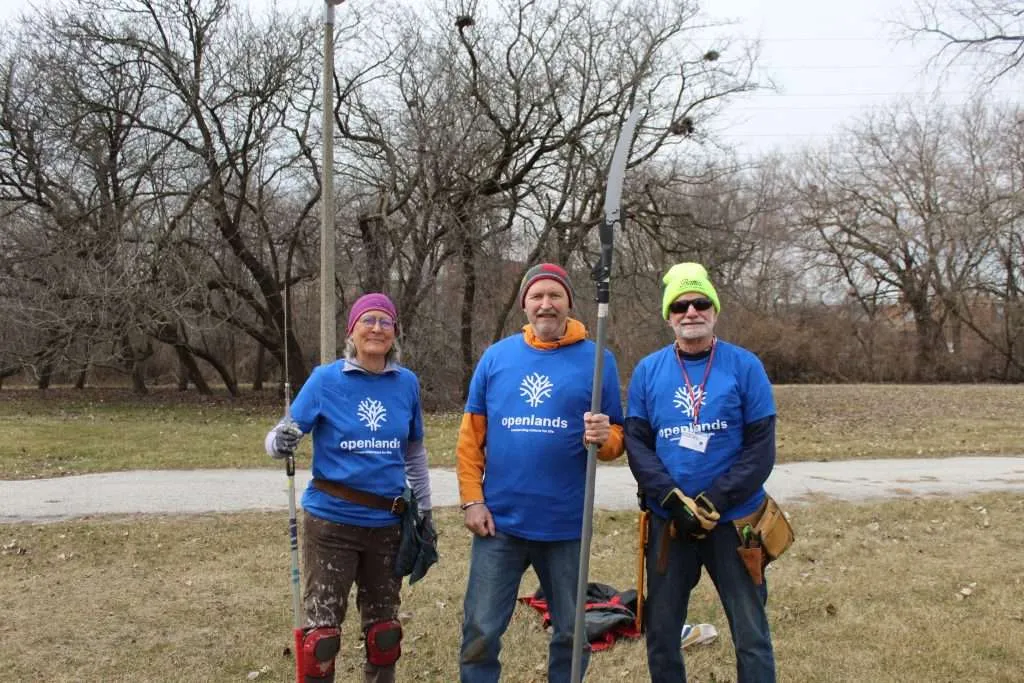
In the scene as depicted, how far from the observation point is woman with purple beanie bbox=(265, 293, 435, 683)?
3.39 metres

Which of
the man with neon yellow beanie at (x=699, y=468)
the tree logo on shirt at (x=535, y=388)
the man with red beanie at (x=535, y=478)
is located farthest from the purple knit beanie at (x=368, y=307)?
the man with neon yellow beanie at (x=699, y=468)

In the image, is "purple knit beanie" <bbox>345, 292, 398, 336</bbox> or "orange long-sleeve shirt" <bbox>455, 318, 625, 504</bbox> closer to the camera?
"orange long-sleeve shirt" <bbox>455, 318, 625, 504</bbox>

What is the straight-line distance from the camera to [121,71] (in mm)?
18203

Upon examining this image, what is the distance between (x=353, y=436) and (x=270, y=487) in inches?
235

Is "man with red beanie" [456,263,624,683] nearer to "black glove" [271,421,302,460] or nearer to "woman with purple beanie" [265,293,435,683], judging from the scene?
"woman with purple beanie" [265,293,435,683]

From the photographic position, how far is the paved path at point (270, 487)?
793 centimetres

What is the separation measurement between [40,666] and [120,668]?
421 millimetres

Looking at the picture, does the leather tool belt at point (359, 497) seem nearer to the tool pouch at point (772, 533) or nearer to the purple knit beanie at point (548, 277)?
the purple knit beanie at point (548, 277)

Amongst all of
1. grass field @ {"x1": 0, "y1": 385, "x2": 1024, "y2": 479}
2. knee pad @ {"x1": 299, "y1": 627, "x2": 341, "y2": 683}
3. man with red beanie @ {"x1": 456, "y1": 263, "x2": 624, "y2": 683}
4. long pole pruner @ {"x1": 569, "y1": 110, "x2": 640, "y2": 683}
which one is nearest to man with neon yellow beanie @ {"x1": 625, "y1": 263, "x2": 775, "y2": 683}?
man with red beanie @ {"x1": 456, "y1": 263, "x2": 624, "y2": 683}

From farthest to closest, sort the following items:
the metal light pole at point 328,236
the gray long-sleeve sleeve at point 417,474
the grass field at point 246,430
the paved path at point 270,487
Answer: the grass field at point 246,430 → the metal light pole at point 328,236 → the paved path at point 270,487 → the gray long-sleeve sleeve at point 417,474

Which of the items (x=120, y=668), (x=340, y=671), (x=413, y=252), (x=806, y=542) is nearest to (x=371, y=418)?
(x=340, y=671)

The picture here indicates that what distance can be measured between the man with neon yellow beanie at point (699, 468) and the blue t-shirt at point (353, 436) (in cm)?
106

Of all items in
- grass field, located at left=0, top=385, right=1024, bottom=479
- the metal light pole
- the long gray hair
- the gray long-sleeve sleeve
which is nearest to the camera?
the long gray hair

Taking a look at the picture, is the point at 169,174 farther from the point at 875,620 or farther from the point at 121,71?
the point at 875,620
